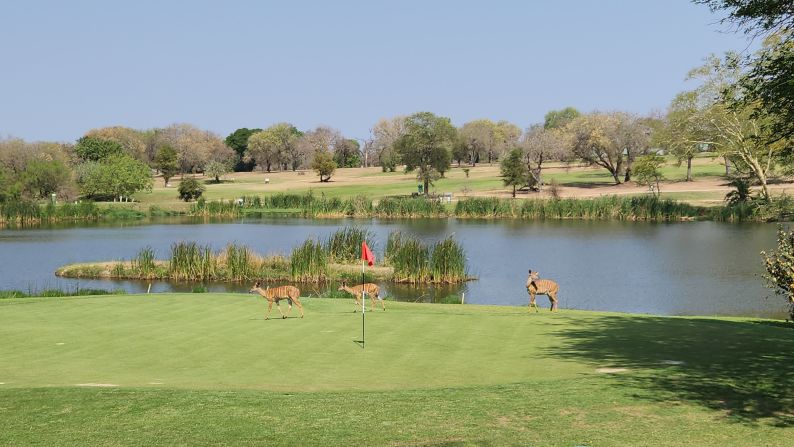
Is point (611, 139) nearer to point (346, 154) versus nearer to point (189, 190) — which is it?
point (189, 190)

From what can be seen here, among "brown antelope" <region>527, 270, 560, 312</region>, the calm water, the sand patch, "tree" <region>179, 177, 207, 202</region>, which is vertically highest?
"tree" <region>179, 177, 207, 202</region>

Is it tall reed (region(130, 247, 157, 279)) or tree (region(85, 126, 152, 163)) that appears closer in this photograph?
tall reed (region(130, 247, 157, 279))

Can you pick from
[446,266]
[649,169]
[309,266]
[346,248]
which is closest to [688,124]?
[649,169]

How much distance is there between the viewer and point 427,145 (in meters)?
92.9

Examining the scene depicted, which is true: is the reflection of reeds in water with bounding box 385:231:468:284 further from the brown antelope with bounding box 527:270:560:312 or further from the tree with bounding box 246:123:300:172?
the tree with bounding box 246:123:300:172

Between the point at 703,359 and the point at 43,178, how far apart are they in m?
89.1

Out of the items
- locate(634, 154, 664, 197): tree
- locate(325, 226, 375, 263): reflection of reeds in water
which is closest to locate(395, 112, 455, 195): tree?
locate(634, 154, 664, 197): tree

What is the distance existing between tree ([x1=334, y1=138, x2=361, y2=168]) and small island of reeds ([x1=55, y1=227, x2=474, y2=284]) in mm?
123715

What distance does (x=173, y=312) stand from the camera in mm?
18828

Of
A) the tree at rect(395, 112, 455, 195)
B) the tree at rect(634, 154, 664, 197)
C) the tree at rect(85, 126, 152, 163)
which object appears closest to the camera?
the tree at rect(634, 154, 664, 197)

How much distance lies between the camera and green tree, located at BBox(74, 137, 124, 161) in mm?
126750

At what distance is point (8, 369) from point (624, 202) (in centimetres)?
6573

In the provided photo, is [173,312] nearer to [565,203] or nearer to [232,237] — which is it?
[232,237]

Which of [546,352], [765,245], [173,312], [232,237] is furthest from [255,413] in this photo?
[232,237]
